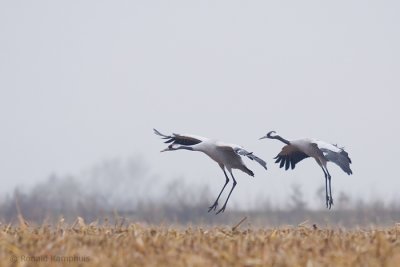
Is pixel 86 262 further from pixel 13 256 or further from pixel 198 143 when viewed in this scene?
pixel 198 143

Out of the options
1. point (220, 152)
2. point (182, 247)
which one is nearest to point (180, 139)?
point (220, 152)

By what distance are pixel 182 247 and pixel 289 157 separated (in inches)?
371

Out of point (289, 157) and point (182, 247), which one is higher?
point (289, 157)

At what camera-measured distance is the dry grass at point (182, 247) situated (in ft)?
18.6

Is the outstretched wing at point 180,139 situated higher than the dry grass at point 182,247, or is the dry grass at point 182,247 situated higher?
the outstretched wing at point 180,139

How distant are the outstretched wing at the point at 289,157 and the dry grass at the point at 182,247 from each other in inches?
297

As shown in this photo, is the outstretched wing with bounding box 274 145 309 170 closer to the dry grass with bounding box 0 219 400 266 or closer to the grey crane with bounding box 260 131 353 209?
the grey crane with bounding box 260 131 353 209

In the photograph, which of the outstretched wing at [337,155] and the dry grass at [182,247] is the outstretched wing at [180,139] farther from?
the dry grass at [182,247]

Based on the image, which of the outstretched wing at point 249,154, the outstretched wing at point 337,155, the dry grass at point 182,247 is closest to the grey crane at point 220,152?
the outstretched wing at point 249,154

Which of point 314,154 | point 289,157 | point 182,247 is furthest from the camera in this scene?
point 289,157

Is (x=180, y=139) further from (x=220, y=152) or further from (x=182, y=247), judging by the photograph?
(x=182, y=247)

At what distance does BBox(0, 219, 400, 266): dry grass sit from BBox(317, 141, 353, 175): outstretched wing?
16.4 ft

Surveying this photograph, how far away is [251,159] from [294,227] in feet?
12.9

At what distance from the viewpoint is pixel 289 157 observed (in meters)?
15.6
